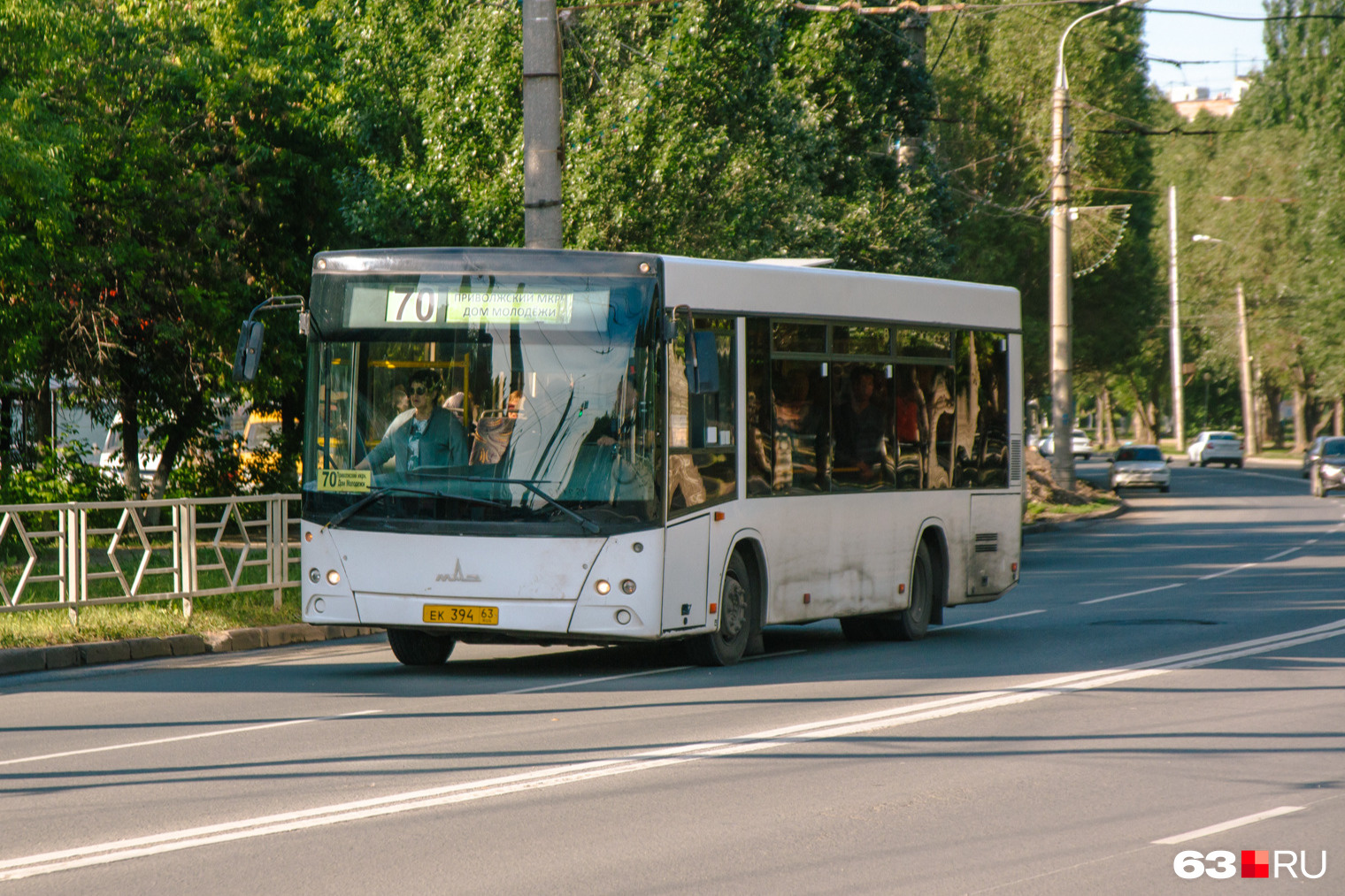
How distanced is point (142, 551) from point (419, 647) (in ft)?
10.6

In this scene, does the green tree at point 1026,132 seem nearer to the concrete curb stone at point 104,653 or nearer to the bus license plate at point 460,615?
the concrete curb stone at point 104,653

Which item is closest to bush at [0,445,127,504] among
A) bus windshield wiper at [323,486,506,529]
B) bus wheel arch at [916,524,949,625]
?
bus windshield wiper at [323,486,506,529]

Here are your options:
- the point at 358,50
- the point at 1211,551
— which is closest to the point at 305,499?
the point at 358,50

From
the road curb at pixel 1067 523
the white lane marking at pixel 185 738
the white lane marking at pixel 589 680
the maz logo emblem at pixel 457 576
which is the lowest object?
the road curb at pixel 1067 523

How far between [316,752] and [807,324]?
6065 millimetres

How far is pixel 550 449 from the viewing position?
11266mm

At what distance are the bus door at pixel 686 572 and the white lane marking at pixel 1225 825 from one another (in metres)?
4.92

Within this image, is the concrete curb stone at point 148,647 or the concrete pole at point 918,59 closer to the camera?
the concrete curb stone at point 148,647

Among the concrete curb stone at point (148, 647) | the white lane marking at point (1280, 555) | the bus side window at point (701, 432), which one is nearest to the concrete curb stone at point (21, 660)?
the concrete curb stone at point (148, 647)

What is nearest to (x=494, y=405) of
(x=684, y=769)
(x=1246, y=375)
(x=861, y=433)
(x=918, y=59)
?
(x=861, y=433)

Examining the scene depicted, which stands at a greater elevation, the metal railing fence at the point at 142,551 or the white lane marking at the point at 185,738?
the metal railing fence at the point at 142,551

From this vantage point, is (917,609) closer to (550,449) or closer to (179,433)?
(550,449)

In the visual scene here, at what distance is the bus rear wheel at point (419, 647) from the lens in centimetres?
1280

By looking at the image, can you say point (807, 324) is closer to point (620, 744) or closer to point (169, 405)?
point (620, 744)
